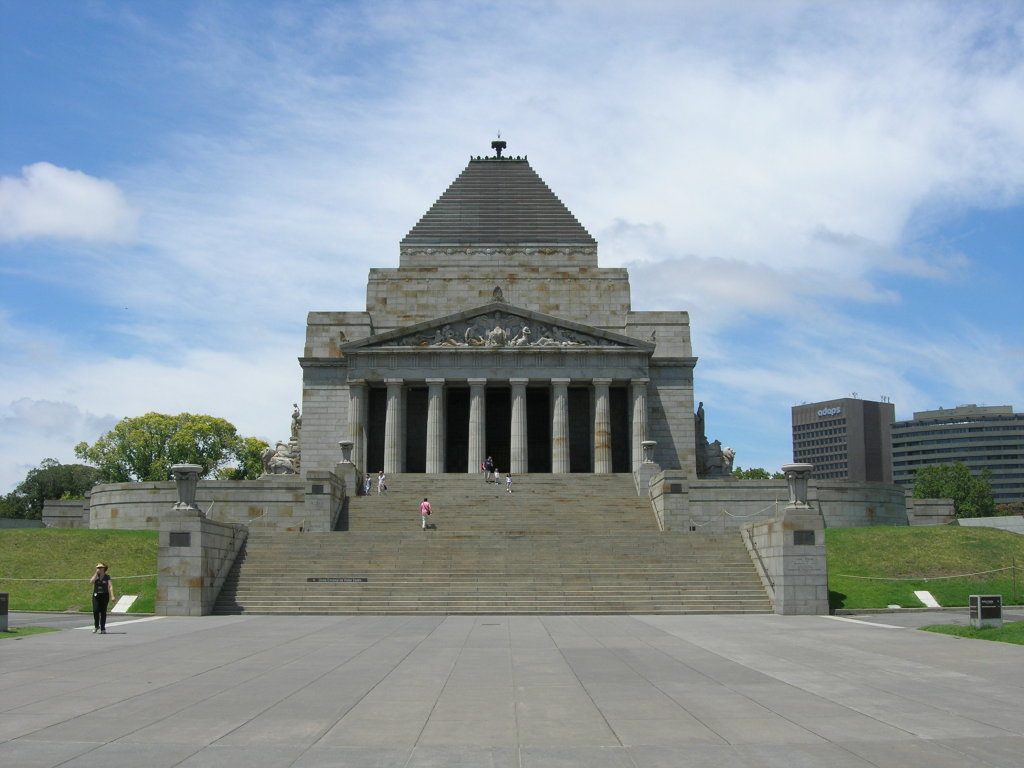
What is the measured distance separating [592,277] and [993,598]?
46.8 meters

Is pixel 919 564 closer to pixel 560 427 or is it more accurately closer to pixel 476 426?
pixel 560 427

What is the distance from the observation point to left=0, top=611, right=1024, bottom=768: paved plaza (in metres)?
10.2

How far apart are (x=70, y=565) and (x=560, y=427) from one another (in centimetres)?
3020

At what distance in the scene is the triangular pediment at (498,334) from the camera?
194 feet

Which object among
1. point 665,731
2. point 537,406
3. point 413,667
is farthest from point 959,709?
point 537,406

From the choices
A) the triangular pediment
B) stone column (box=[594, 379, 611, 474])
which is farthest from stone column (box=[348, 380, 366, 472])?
stone column (box=[594, 379, 611, 474])

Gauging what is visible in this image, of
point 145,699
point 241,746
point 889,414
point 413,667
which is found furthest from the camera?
point 889,414

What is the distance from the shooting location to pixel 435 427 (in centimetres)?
5853

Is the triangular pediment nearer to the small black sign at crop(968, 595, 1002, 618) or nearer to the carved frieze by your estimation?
the carved frieze

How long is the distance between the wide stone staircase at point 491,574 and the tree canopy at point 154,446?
201ft

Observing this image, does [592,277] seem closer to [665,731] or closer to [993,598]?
[993,598]

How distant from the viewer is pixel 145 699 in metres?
13.5

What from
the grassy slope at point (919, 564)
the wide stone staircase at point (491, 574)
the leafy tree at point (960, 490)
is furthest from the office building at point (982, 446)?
the wide stone staircase at point (491, 574)

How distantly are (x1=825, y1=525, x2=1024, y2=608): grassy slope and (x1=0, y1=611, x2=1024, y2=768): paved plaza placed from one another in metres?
9.87
